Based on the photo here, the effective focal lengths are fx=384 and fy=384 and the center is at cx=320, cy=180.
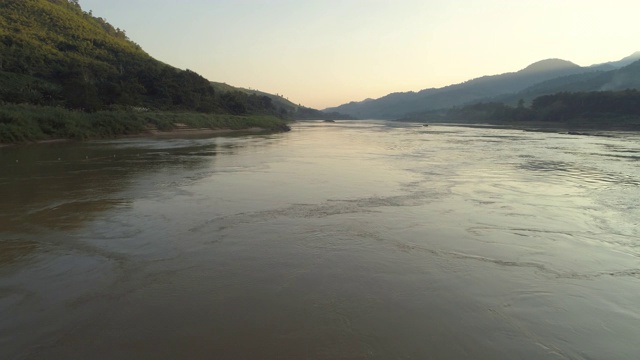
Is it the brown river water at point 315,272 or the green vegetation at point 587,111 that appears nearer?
the brown river water at point 315,272

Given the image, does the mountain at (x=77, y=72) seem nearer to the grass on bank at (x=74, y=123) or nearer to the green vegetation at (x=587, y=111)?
the grass on bank at (x=74, y=123)

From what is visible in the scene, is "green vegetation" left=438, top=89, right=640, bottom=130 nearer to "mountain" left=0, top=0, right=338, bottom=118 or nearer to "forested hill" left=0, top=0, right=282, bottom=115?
"mountain" left=0, top=0, right=338, bottom=118

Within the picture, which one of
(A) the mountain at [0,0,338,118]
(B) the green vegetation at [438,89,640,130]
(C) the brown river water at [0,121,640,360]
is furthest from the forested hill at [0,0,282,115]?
(B) the green vegetation at [438,89,640,130]

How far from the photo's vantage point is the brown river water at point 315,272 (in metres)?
4.23

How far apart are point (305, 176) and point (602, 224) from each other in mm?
10378

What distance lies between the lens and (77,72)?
50875 millimetres

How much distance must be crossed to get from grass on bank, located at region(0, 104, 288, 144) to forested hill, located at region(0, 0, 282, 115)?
4.49 metres

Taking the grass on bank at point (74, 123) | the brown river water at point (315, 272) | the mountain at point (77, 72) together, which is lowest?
the brown river water at point (315, 272)

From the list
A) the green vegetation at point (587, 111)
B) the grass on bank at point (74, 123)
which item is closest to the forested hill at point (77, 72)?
the grass on bank at point (74, 123)

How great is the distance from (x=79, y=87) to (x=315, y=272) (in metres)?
→ 47.1

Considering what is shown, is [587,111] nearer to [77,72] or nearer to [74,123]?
[74,123]

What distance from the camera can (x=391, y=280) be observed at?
235 inches

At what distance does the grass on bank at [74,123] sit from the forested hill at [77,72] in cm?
449

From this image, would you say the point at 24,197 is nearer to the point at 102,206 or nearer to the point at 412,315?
the point at 102,206
